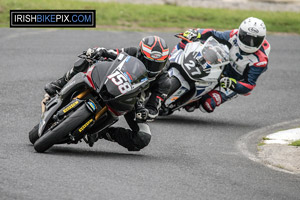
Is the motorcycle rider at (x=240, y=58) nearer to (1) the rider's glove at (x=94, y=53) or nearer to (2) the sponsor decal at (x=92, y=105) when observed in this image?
(1) the rider's glove at (x=94, y=53)

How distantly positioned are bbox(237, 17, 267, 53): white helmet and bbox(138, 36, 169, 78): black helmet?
132 inches

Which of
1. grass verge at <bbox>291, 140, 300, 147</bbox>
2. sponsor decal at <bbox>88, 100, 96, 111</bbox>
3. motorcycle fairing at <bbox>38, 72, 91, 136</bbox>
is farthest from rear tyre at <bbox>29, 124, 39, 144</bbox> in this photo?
grass verge at <bbox>291, 140, 300, 147</bbox>

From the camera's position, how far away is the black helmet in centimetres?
844

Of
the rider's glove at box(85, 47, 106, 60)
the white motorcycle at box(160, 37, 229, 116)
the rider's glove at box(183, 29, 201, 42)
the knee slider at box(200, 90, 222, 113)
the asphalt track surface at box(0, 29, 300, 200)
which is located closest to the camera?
the asphalt track surface at box(0, 29, 300, 200)

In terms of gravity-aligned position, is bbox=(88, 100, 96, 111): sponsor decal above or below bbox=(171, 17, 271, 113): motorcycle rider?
above

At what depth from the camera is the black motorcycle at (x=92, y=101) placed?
761 centimetres

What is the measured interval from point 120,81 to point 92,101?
375 mm

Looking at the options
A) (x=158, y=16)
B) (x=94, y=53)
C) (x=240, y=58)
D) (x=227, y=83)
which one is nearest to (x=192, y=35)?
(x=240, y=58)

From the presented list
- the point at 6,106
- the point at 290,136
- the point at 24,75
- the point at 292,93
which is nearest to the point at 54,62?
the point at 24,75

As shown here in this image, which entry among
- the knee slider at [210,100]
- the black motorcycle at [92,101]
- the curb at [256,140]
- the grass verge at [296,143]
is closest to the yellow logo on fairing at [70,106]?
the black motorcycle at [92,101]

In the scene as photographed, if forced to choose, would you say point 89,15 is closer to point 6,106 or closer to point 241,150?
point 6,106

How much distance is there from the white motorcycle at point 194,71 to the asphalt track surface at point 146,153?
16.7 inches

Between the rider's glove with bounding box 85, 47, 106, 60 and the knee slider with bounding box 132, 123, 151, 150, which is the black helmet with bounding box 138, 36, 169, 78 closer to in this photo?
the rider's glove with bounding box 85, 47, 106, 60

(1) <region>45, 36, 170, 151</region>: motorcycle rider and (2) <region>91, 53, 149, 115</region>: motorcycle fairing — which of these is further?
(1) <region>45, 36, 170, 151</region>: motorcycle rider
